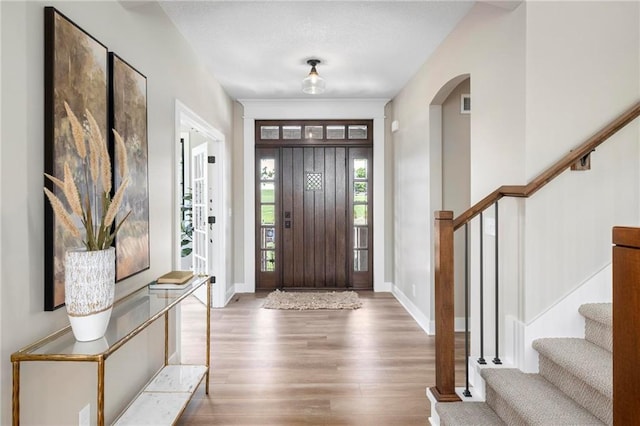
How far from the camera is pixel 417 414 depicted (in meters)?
2.41

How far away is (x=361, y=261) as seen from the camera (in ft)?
19.2

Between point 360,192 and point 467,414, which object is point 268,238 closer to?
point 360,192

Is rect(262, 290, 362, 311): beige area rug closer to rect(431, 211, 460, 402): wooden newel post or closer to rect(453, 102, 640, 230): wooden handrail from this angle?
rect(431, 211, 460, 402): wooden newel post

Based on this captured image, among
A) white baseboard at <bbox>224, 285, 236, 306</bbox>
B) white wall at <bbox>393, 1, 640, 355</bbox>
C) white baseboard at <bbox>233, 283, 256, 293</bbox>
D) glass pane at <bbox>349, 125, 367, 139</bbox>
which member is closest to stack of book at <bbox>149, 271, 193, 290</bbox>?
white wall at <bbox>393, 1, 640, 355</bbox>

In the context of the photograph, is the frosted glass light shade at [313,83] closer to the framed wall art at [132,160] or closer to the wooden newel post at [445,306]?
the framed wall art at [132,160]

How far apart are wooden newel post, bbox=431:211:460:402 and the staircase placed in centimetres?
10

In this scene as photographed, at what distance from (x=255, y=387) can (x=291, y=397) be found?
29 cm

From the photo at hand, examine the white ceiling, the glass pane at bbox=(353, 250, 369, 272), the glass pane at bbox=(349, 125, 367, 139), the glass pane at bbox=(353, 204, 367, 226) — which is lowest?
the glass pane at bbox=(353, 250, 369, 272)

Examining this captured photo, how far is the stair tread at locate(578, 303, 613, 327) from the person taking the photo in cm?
199

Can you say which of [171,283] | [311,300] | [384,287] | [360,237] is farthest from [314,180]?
[171,283]

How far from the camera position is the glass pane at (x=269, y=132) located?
5.75 meters

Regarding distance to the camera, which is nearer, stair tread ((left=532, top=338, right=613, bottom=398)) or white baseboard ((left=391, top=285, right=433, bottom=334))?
stair tread ((left=532, top=338, right=613, bottom=398))

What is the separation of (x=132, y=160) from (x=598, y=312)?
8.47ft

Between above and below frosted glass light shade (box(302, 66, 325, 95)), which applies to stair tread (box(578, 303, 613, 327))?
below
